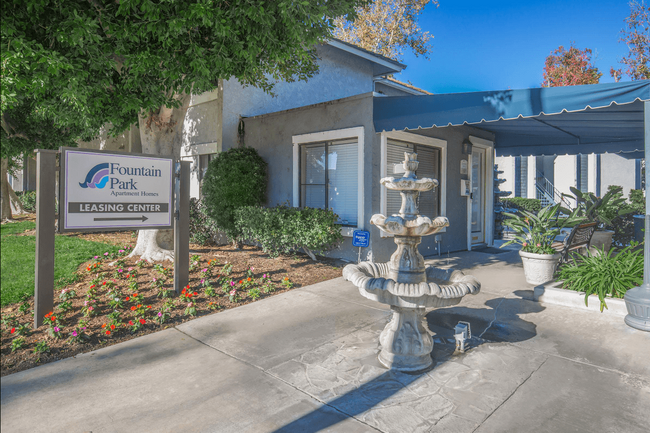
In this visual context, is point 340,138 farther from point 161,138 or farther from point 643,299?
point 643,299

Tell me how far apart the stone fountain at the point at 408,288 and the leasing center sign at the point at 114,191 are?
295 cm

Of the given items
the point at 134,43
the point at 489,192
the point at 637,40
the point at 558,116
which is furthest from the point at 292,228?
the point at 637,40

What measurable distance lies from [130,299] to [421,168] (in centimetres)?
604

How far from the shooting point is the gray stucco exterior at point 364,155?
7.47 m

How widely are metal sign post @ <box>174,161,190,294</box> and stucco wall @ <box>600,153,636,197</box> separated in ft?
58.3

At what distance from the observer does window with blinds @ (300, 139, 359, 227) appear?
793 cm

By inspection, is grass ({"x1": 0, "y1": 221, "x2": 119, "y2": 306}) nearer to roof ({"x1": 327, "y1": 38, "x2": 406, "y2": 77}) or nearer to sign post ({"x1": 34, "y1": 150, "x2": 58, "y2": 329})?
sign post ({"x1": 34, "y1": 150, "x2": 58, "y2": 329})

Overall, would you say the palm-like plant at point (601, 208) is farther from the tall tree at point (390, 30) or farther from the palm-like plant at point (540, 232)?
the tall tree at point (390, 30)

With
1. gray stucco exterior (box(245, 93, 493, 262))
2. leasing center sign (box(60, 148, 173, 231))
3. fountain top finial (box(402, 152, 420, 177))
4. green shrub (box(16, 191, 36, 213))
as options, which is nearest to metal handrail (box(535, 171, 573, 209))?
gray stucco exterior (box(245, 93, 493, 262))

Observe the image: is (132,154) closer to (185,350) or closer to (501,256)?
(185,350)

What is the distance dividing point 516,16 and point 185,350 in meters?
19.6

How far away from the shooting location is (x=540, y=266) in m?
6.02

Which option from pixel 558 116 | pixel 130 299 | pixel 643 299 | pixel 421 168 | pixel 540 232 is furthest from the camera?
pixel 421 168

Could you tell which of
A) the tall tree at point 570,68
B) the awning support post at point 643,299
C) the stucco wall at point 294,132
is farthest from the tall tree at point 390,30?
the awning support post at point 643,299
